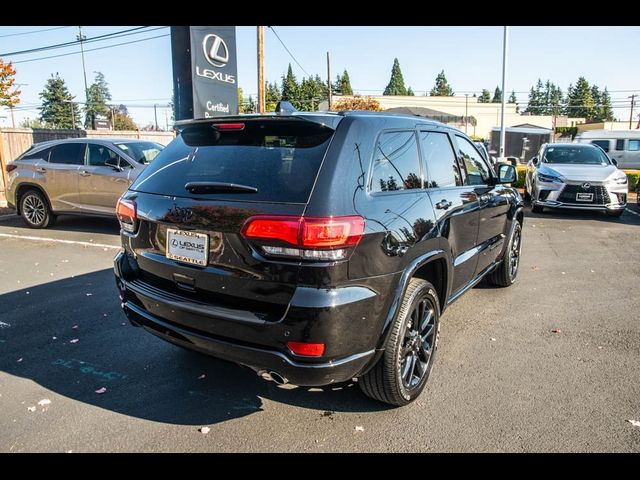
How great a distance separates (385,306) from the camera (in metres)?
2.57

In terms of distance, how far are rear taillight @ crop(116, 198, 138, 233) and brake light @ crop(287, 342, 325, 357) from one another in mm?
1347

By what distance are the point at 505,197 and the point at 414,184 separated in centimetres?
238

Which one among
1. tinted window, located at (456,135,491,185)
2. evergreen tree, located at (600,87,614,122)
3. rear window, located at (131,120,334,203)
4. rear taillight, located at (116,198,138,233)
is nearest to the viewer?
rear window, located at (131,120,334,203)

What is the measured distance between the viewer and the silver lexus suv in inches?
332

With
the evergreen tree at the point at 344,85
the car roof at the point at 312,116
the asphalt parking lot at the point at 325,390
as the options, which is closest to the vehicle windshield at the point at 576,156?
the asphalt parking lot at the point at 325,390

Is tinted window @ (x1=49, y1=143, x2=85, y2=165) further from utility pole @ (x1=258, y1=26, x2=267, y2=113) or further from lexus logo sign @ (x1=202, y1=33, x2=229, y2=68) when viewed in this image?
utility pole @ (x1=258, y1=26, x2=267, y2=113)

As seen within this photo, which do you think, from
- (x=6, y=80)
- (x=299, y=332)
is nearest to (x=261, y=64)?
(x=299, y=332)

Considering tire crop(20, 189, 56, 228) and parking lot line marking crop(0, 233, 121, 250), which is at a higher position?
tire crop(20, 189, 56, 228)

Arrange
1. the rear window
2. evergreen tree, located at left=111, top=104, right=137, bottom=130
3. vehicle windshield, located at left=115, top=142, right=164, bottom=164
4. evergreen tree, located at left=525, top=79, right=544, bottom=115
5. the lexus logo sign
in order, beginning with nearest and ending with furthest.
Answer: the rear window
vehicle windshield, located at left=115, top=142, right=164, bottom=164
the lexus logo sign
evergreen tree, located at left=111, top=104, right=137, bottom=130
evergreen tree, located at left=525, top=79, right=544, bottom=115

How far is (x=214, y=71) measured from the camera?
10.2 metres

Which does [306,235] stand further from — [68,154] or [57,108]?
[57,108]

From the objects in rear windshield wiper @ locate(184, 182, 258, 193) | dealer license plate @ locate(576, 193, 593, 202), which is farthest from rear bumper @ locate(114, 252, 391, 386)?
dealer license plate @ locate(576, 193, 593, 202)
